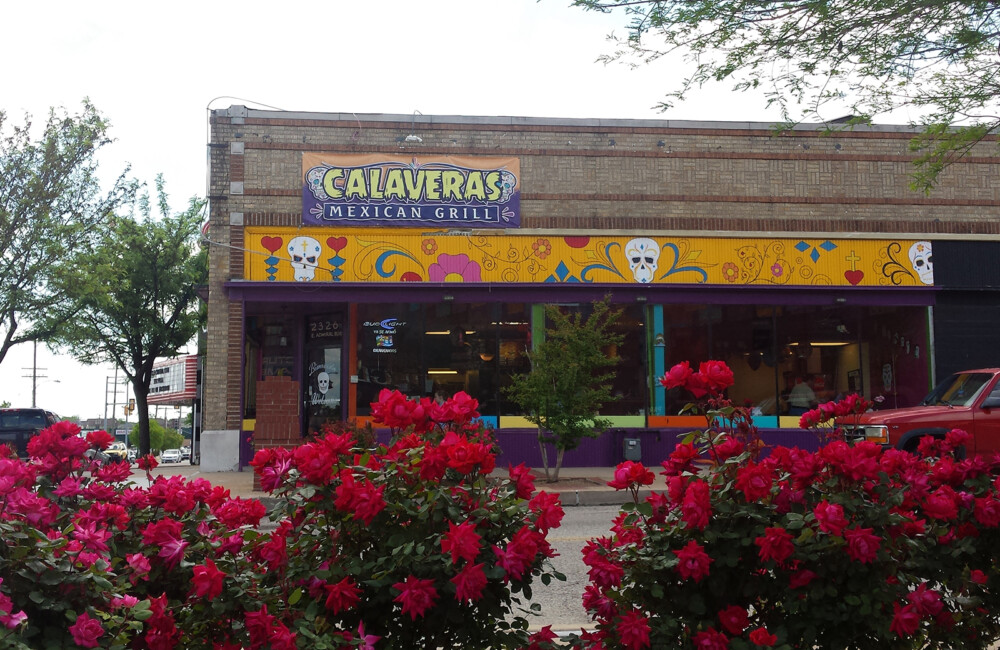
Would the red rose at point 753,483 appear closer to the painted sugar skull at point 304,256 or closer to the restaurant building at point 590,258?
the restaurant building at point 590,258

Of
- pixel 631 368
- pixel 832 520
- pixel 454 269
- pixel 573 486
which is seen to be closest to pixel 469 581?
pixel 832 520

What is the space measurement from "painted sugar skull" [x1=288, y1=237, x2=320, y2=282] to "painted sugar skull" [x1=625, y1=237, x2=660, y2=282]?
21.1ft

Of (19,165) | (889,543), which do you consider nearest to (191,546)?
(889,543)

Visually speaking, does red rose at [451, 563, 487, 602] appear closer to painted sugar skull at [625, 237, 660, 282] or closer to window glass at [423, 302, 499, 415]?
window glass at [423, 302, 499, 415]

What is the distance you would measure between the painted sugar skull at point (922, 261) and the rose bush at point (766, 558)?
1649cm

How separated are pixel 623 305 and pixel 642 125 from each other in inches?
155

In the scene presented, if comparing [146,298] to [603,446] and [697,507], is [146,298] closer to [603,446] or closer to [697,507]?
[603,446]

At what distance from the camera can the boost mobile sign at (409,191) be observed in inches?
695

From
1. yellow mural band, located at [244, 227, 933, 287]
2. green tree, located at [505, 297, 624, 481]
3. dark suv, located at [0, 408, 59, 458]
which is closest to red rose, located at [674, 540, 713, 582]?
green tree, located at [505, 297, 624, 481]

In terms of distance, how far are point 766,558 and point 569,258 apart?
1514cm

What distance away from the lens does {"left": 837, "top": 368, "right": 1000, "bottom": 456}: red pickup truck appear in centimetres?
1098

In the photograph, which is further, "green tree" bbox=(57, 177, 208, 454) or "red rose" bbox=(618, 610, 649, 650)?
"green tree" bbox=(57, 177, 208, 454)

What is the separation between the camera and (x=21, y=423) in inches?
818

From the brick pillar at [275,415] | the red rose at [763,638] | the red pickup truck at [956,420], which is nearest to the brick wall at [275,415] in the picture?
the brick pillar at [275,415]
